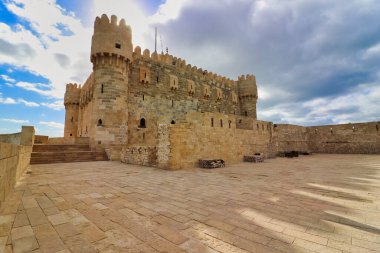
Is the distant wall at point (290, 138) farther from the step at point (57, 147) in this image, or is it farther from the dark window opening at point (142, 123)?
the step at point (57, 147)

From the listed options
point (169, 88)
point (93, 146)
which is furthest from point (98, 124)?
point (169, 88)

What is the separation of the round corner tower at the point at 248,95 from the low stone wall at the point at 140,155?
19.9 metres

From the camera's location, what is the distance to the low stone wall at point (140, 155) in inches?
403

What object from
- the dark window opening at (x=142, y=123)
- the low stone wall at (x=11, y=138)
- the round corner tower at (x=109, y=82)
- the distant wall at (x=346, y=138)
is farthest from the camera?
the distant wall at (x=346, y=138)

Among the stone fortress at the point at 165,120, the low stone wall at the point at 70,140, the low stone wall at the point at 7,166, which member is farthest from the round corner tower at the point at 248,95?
the low stone wall at the point at 7,166

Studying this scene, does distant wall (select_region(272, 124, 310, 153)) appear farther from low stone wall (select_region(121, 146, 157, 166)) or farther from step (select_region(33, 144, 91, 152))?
step (select_region(33, 144, 91, 152))

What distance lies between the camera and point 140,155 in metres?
10.9

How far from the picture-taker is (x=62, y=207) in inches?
137

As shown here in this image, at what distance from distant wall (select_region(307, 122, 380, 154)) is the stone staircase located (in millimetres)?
21958

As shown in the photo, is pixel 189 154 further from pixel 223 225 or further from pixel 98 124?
pixel 98 124

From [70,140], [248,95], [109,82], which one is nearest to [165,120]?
[109,82]

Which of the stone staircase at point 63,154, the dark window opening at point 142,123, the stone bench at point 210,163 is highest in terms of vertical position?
the dark window opening at point 142,123

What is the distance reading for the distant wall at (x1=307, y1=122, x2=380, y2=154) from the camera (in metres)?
18.1

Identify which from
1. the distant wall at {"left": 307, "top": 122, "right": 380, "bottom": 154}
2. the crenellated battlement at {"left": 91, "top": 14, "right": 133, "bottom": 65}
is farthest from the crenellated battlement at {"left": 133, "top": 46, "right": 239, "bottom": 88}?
the distant wall at {"left": 307, "top": 122, "right": 380, "bottom": 154}
